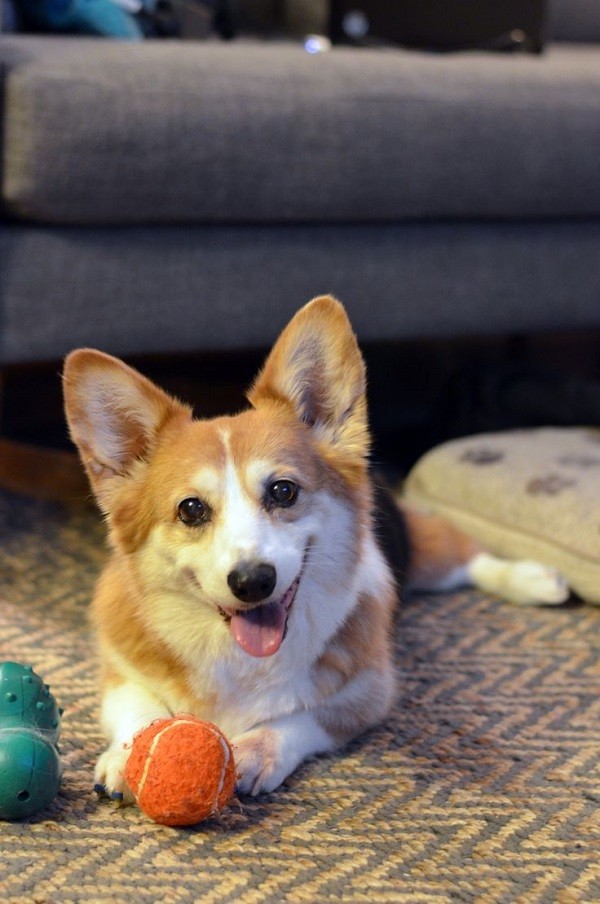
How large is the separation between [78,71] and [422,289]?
803mm

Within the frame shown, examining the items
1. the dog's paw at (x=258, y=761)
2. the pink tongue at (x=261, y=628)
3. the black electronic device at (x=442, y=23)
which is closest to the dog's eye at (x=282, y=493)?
the pink tongue at (x=261, y=628)

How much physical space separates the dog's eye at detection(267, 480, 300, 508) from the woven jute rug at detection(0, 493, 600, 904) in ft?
1.11

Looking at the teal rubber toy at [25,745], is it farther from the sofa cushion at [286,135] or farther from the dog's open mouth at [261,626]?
the sofa cushion at [286,135]

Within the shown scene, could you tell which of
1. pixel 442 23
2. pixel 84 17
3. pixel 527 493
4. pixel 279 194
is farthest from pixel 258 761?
pixel 442 23

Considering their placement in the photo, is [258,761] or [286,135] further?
[286,135]

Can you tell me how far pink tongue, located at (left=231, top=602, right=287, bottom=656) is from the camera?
4.33ft

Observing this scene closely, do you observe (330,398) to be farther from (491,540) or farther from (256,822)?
(491,540)

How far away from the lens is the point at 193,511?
53.9 inches

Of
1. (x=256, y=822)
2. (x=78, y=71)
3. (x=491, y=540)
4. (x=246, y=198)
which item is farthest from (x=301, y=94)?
(x=256, y=822)

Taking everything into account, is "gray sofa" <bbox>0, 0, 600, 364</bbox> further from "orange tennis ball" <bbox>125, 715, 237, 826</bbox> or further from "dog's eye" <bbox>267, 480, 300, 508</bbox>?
"orange tennis ball" <bbox>125, 715, 237, 826</bbox>

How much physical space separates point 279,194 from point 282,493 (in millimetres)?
877

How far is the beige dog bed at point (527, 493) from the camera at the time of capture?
6.72 feet

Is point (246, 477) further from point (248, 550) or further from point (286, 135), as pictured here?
point (286, 135)

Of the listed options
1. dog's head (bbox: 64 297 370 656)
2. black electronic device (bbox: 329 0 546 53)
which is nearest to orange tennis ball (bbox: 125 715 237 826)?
dog's head (bbox: 64 297 370 656)
